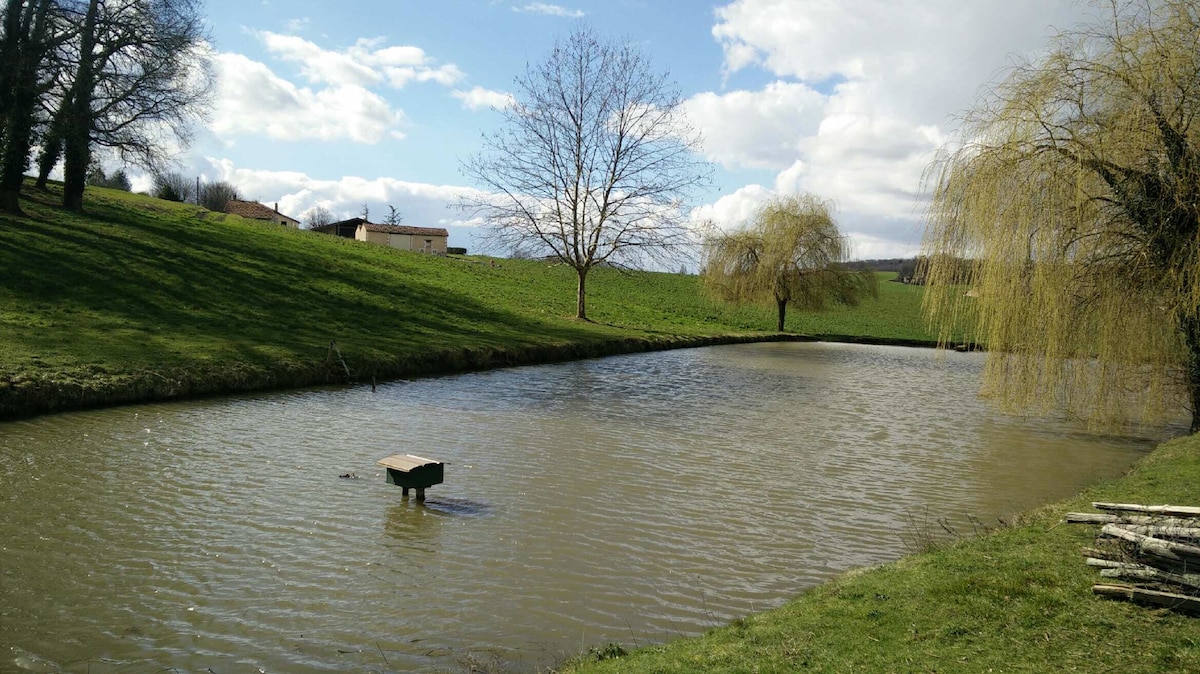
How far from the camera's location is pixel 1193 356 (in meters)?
11.8

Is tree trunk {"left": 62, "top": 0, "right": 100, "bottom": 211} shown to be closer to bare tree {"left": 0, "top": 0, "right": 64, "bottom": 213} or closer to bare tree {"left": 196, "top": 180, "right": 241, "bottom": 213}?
bare tree {"left": 0, "top": 0, "right": 64, "bottom": 213}

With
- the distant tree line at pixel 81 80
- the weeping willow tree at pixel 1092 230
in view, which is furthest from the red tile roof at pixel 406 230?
the weeping willow tree at pixel 1092 230

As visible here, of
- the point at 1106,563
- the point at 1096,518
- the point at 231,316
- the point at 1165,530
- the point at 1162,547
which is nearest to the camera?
the point at 1162,547

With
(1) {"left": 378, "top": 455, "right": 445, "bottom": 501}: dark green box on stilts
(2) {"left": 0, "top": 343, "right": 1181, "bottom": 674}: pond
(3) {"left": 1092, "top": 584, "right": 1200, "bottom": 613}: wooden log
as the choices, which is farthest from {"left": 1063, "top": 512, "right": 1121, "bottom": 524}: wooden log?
(1) {"left": 378, "top": 455, "right": 445, "bottom": 501}: dark green box on stilts

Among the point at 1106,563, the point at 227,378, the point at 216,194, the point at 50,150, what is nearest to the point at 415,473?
the point at 1106,563

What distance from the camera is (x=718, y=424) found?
15.0 meters

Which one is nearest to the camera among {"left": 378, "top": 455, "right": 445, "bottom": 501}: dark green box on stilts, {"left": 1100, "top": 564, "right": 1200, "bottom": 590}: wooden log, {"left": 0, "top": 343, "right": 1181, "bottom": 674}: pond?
{"left": 1100, "top": 564, "right": 1200, "bottom": 590}: wooden log

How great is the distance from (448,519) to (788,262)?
125 feet

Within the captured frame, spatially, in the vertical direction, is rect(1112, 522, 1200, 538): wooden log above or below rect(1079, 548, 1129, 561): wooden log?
above

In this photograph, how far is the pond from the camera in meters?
5.41

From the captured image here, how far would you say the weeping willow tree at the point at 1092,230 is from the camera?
1109 centimetres

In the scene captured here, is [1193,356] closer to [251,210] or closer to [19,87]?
[19,87]

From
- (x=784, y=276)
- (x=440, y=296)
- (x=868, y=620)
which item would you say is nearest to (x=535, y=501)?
(x=868, y=620)

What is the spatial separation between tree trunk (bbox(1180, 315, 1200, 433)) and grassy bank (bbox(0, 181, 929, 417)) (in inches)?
606
